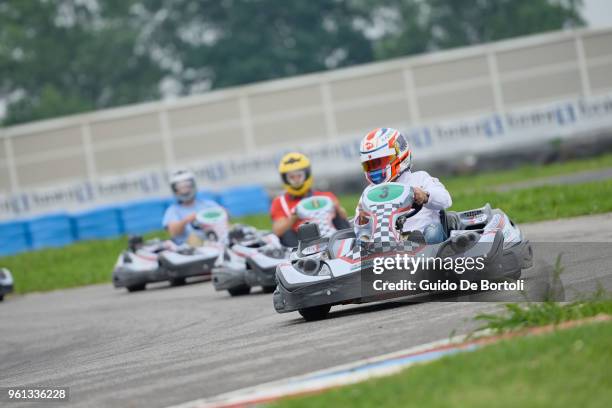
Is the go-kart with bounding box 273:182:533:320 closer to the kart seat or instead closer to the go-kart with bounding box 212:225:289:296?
the kart seat

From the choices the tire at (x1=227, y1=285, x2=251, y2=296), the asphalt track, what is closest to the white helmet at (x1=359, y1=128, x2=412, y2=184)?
the asphalt track

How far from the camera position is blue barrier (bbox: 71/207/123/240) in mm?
27547

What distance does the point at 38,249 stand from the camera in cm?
2741

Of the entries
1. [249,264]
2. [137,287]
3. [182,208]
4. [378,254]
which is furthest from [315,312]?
[182,208]

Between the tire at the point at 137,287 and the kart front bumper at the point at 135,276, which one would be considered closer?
the kart front bumper at the point at 135,276

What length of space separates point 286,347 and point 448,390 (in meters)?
2.53

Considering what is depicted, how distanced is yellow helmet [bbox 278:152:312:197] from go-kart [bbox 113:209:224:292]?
119 inches

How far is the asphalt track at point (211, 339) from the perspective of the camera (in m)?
7.08

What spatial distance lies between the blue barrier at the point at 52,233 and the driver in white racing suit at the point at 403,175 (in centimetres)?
1857

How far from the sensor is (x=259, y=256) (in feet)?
42.1

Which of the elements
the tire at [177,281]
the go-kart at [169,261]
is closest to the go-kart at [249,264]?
the go-kart at [169,261]

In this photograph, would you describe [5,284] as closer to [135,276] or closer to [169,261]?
[135,276]

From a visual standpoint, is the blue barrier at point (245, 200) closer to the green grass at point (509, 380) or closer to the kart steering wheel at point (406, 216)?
the kart steering wheel at point (406, 216)

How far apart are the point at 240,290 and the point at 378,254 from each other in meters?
4.68
